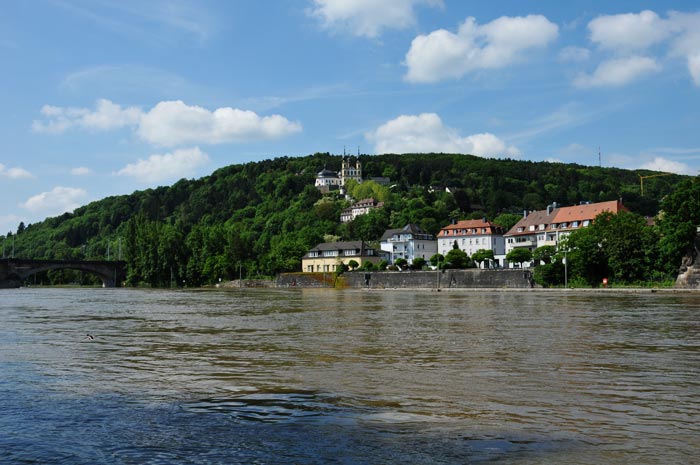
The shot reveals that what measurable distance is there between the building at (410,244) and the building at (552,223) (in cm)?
2564

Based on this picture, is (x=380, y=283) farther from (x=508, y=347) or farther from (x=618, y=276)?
(x=508, y=347)

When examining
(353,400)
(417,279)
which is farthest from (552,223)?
(353,400)

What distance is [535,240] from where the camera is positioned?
121562mm

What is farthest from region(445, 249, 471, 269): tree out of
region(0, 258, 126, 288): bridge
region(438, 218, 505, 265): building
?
region(0, 258, 126, 288): bridge

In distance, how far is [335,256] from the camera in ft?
473

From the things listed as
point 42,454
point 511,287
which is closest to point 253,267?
point 511,287

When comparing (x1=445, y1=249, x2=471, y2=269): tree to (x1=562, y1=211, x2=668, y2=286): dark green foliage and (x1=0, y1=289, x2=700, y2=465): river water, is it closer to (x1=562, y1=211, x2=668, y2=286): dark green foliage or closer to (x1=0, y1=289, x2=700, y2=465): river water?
(x1=562, y1=211, x2=668, y2=286): dark green foliage

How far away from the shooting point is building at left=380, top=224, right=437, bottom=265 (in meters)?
148

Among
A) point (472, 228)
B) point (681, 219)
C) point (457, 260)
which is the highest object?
point (472, 228)

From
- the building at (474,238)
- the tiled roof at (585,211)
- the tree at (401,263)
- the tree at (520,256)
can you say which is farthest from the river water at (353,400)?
the building at (474,238)

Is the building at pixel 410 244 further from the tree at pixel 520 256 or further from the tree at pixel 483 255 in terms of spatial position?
the tree at pixel 520 256

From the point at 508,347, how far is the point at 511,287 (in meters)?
74.1

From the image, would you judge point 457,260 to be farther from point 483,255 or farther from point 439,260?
point 483,255

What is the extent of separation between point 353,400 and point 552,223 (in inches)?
4399
